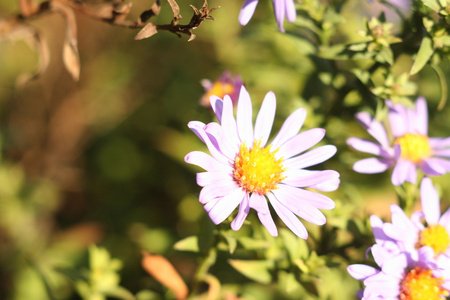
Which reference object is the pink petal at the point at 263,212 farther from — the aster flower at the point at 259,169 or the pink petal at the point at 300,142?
the pink petal at the point at 300,142

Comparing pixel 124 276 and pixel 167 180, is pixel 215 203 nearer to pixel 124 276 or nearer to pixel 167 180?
pixel 124 276

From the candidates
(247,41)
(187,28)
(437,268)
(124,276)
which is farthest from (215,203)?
(247,41)

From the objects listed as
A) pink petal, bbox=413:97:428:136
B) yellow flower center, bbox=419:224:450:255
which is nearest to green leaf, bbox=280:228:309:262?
yellow flower center, bbox=419:224:450:255

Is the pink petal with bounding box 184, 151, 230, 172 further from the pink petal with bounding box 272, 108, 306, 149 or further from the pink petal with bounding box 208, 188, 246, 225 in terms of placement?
the pink petal with bounding box 272, 108, 306, 149

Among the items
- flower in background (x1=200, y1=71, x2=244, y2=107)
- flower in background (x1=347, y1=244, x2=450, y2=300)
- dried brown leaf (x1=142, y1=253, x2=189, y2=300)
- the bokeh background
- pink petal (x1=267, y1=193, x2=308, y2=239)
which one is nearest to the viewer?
pink petal (x1=267, y1=193, x2=308, y2=239)

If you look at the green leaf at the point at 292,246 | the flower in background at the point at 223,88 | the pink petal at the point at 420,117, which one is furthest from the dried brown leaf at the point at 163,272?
the pink petal at the point at 420,117

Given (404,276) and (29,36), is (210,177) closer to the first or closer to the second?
(404,276)
